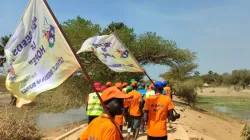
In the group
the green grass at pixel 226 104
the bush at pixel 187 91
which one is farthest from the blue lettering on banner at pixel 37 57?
the green grass at pixel 226 104

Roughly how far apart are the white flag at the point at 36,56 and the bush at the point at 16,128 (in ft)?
17.7

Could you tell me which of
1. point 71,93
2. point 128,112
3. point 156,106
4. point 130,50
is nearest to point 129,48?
point 130,50

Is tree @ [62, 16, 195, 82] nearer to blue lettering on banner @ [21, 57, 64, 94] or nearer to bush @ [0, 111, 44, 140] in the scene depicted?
bush @ [0, 111, 44, 140]

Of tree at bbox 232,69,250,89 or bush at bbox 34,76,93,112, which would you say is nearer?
bush at bbox 34,76,93,112

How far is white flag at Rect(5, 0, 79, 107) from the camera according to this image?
4.10 m

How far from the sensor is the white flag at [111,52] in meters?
8.88

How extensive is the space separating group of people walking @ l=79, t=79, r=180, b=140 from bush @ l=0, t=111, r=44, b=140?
2.64 m

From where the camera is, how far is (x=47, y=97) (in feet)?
97.1

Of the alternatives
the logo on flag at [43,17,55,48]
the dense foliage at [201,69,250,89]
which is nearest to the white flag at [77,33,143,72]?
the logo on flag at [43,17,55,48]

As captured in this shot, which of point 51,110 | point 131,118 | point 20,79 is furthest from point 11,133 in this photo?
point 51,110

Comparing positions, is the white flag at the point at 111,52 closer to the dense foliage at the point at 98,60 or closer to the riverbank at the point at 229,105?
the dense foliage at the point at 98,60

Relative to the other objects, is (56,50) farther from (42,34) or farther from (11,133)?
(11,133)

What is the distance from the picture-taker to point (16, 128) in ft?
31.3

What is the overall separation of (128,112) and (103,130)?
692 centimetres
